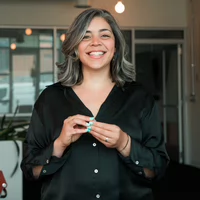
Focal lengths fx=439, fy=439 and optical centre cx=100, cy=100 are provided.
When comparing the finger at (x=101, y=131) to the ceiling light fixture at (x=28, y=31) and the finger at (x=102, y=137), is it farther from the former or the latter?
the ceiling light fixture at (x=28, y=31)

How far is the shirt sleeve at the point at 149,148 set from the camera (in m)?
1.40

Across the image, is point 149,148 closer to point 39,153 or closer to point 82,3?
point 39,153

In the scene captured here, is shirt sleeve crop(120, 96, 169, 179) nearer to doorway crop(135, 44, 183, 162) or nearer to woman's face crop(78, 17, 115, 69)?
woman's face crop(78, 17, 115, 69)

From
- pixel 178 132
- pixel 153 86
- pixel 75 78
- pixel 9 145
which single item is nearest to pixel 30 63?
pixel 153 86

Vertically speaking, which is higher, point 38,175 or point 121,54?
point 121,54

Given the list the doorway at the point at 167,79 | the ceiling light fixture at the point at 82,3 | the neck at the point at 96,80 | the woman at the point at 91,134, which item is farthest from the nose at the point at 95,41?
the doorway at the point at 167,79

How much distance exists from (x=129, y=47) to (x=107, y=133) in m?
6.26

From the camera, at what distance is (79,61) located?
1.59m

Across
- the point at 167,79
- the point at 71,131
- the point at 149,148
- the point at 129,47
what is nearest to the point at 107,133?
the point at 71,131

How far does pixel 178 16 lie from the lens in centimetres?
794

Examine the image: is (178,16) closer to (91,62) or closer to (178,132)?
(178,132)

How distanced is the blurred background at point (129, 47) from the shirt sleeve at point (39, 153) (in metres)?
5.71

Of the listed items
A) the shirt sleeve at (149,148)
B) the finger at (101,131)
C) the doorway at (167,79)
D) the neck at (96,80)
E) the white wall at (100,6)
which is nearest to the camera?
the finger at (101,131)

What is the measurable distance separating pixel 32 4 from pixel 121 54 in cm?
624
